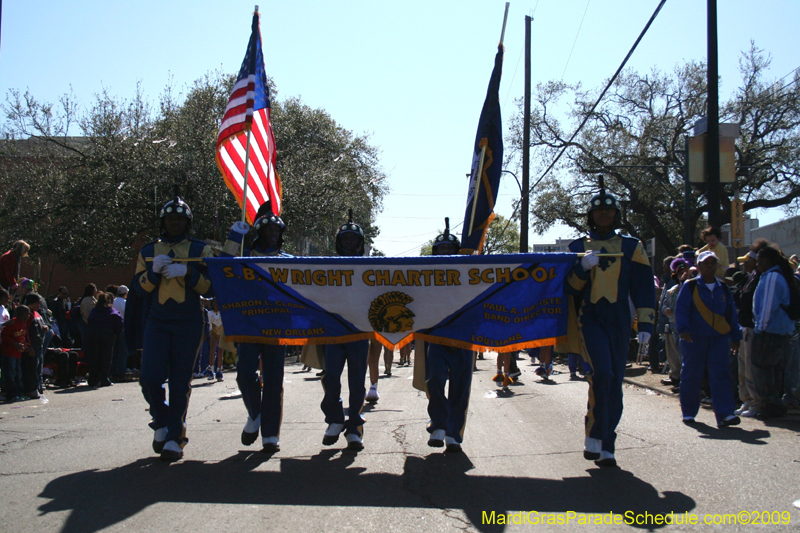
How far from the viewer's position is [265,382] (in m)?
5.94

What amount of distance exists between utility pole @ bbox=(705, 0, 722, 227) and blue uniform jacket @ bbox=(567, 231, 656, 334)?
6.96 metres

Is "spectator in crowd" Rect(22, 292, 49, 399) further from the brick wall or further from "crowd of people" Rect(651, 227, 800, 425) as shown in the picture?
the brick wall

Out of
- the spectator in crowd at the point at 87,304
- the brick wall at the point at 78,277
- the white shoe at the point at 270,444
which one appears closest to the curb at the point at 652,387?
the white shoe at the point at 270,444

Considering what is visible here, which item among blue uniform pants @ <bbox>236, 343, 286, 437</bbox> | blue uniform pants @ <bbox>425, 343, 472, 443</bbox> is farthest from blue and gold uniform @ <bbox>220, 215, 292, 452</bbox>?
blue uniform pants @ <bbox>425, 343, 472, 443</bbox>

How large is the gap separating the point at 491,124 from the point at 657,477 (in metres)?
3.84

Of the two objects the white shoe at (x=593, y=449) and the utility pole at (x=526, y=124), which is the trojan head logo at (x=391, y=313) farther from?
the utility pole at (x=526, y=124)

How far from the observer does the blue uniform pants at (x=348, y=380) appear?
599 cm

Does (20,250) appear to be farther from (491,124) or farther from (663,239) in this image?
(663,239)

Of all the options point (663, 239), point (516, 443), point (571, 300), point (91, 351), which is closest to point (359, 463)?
point (516, 443)

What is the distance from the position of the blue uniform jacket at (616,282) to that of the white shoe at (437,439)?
1.61 metres

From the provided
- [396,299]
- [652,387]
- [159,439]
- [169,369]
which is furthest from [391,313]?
[652,387]

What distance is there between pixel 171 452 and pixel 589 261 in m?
3.75

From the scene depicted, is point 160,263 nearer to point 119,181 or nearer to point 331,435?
point 331,435

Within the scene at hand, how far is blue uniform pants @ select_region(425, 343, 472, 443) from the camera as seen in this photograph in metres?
5.91
